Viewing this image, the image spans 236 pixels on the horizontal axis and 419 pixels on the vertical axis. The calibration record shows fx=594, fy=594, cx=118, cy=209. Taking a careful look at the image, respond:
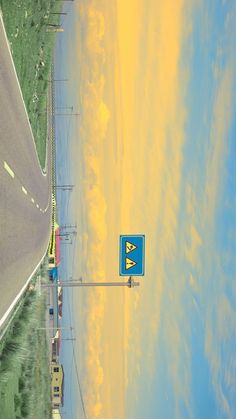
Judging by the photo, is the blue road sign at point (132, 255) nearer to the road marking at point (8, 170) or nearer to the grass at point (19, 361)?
the grass at point (19, 361)

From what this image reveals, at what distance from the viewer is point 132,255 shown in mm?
25969

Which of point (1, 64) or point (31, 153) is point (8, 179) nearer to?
point (1, 64)

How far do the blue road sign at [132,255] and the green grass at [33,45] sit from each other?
880 cm

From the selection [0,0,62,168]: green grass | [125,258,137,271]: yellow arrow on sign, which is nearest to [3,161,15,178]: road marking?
[0,0,62,168]: green grass

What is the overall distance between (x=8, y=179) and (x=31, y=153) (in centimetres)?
989

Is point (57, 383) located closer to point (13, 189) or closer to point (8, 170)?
point (13, 189)

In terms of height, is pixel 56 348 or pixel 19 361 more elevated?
pixel 19 361

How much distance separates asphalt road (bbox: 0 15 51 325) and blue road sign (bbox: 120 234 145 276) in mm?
4131

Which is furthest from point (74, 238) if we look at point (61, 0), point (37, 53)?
point (37, 53)

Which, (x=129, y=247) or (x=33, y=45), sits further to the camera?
(x=33, y=45)

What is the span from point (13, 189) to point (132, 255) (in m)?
6.99

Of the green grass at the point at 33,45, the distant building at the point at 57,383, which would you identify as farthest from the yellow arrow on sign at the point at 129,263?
the distant building at the point at 57,383

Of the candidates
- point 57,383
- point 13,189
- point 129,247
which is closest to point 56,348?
point 57,383

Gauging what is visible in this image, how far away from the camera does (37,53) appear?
3531 centimetres
